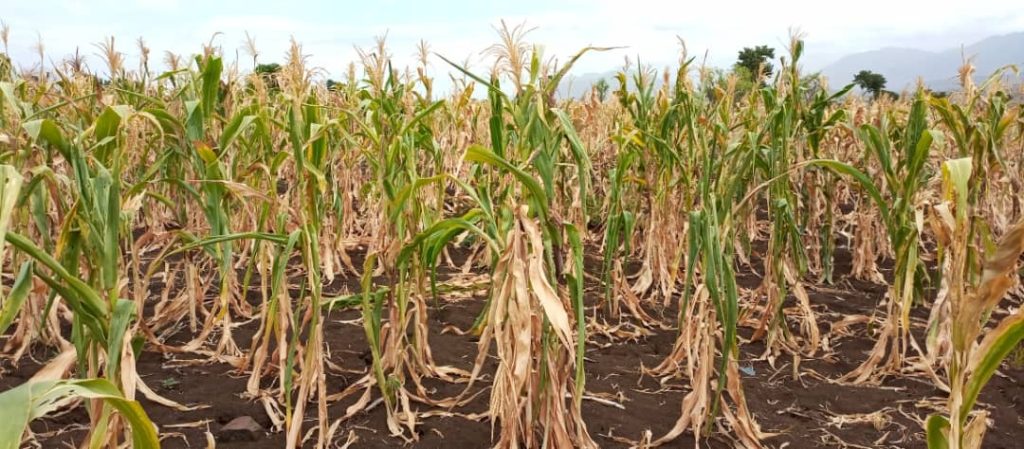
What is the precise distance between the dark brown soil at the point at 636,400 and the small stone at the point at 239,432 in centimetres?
2

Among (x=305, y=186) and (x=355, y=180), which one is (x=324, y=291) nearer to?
(x=305, y=186)

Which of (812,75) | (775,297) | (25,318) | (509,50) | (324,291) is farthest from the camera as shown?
(324,291)

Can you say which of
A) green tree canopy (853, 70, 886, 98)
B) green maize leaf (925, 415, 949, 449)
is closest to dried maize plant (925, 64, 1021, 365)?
green maize leaf (925, 415, 949, 449)

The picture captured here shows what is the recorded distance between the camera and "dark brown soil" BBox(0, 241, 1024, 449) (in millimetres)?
2240

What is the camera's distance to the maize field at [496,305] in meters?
1.50

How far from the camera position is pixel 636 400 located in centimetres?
253

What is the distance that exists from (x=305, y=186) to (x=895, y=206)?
1.90m

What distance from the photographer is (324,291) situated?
3.82m

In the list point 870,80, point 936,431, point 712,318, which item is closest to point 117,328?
point 936,431

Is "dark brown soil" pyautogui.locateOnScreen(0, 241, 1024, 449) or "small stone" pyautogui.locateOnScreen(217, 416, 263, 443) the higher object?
"small stone" pyautogui.locateOnScreen(217, 416, 263, 443)

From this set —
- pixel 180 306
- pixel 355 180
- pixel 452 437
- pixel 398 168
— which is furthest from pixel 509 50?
pixel 355 180

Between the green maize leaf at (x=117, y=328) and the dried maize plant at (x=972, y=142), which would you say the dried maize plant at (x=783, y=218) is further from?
the green maize leaf at (x=117, y=328)

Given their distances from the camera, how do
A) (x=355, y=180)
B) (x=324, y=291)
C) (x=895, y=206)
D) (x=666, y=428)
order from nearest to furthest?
1. (x=666, y=428)
2. (x=895, y=206)
3. (x=324, y=291)
4. (x=355, y=180)

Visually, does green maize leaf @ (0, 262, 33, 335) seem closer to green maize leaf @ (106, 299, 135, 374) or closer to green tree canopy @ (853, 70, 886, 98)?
green maize leaf @ (106, 299, 135, 374)
